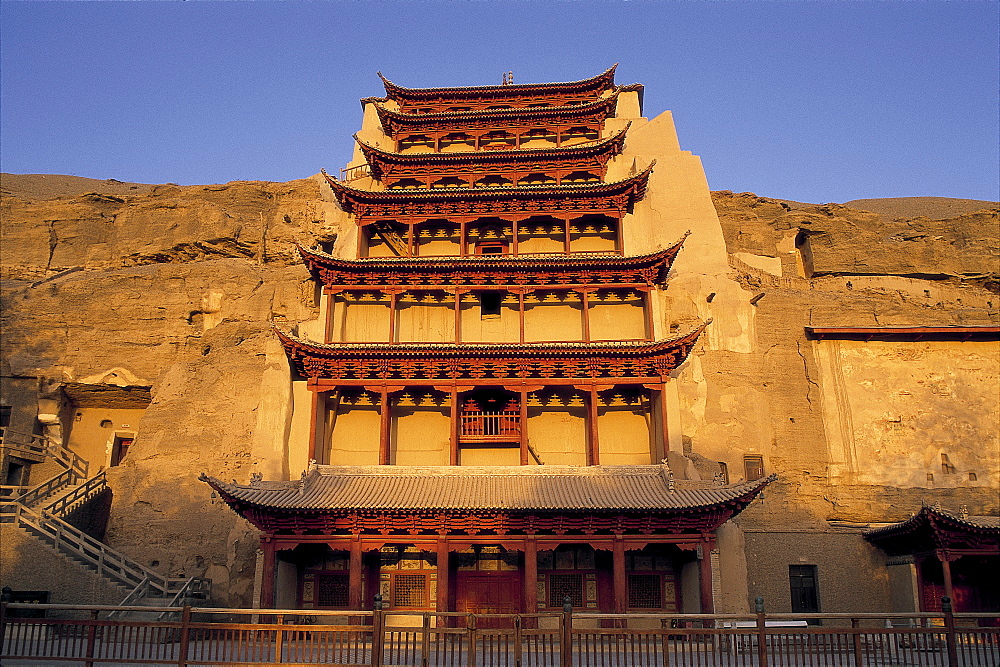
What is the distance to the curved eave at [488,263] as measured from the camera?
2516 centimetres

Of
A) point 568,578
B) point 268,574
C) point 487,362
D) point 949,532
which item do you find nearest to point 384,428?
point 487,362

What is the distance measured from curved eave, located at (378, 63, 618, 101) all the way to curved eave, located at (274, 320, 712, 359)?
1368 centimetres

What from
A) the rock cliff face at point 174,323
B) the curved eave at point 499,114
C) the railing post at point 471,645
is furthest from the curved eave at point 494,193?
the railing post at point 471,645

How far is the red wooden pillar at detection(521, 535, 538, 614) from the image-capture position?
19.7 meters

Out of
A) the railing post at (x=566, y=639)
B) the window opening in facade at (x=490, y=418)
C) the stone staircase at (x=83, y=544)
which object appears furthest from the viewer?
the window opening in facade at (x=490, y=418)

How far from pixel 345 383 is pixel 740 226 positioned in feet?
60.9

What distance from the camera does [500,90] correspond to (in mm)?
32625

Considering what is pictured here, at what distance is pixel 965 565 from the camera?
22.5 meters

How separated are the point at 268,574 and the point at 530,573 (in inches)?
254

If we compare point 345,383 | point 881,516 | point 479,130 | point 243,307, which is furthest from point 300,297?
point 881,516

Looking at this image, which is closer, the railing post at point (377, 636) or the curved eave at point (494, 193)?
the railing post at point (377, 636)

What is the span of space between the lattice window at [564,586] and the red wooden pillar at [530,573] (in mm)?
1897

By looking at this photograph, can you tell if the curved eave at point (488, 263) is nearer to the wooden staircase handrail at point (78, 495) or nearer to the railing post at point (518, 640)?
the wooden staircase handrail at point (78, 495)

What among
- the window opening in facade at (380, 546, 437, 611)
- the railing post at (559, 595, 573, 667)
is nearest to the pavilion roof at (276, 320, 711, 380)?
the window opening in facade at (380, 546, 437, 611)
